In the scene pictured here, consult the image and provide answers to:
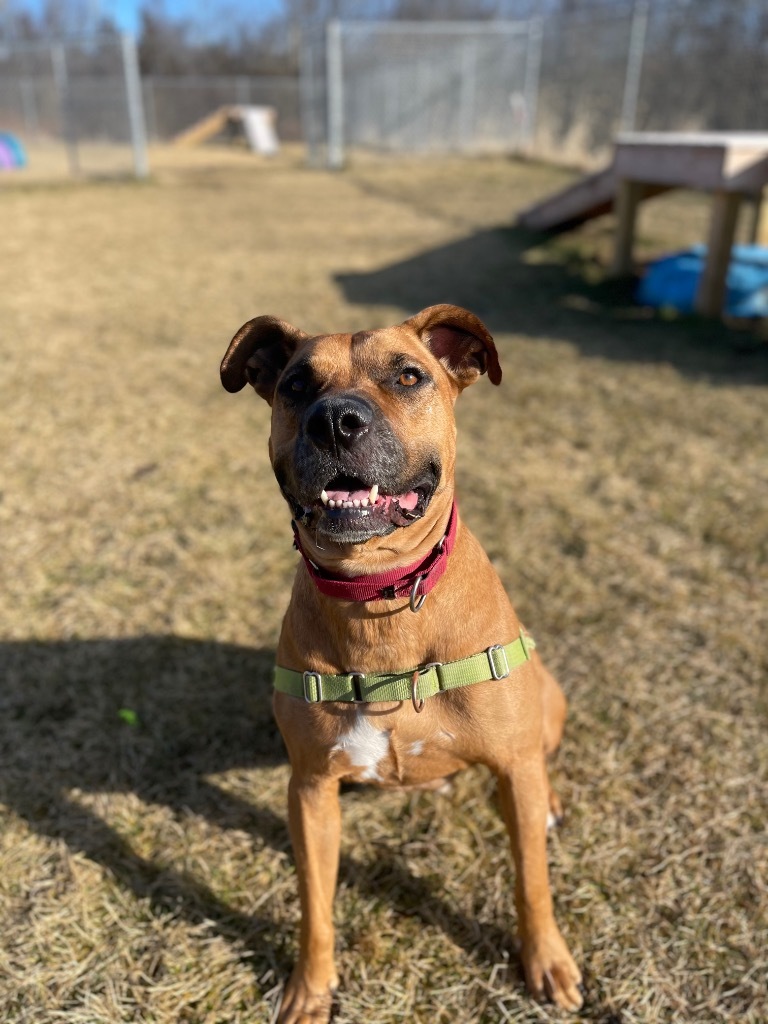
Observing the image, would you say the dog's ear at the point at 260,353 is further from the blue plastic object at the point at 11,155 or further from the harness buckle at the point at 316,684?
the blue plastic object at the point at 11,155

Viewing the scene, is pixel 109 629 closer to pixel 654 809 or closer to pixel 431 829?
pixel 431 829

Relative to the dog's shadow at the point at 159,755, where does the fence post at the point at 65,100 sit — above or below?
above

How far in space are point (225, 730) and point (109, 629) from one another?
96 centimetres

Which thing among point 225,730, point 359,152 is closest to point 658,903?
point 225,730

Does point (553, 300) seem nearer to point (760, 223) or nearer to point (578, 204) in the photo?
point (578, 204)

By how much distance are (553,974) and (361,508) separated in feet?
4.81

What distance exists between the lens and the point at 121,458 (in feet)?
17.9

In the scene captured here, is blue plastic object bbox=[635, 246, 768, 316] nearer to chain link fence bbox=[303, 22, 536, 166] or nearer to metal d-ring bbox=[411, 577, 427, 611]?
metal d-ring bbox=[411, 577, 427, 611]

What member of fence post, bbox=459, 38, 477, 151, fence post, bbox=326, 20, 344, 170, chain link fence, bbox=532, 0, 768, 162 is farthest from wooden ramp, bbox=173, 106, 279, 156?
chain link fence, bbox=532, 0, 768, 162

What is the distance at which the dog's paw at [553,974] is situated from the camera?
2.17 m

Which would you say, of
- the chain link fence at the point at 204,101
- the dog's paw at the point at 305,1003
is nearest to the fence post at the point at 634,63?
the dog's paw at the point at 305,1003

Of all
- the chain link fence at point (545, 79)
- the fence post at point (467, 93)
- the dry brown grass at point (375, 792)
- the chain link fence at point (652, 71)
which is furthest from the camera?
the fence post at point (467, 93)

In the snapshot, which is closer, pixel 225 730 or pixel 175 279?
pixel 225 730

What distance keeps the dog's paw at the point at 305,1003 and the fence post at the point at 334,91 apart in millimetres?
22708
